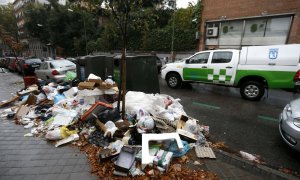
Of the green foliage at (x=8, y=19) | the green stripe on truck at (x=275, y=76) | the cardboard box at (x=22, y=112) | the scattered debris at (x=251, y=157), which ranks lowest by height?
the scattered debris at (x=251, y=157)

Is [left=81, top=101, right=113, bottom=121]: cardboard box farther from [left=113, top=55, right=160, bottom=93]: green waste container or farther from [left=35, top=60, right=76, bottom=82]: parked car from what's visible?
[left=35, top=60, right=76, bottom=82]: parked car

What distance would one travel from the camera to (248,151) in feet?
11.4

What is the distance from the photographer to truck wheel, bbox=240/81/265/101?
22.0 feet

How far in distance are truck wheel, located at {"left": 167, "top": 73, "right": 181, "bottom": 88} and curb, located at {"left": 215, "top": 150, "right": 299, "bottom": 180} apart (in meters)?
5.63

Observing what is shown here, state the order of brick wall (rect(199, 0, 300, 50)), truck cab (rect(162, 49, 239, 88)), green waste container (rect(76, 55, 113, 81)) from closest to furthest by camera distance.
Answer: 1. truck cab (rect(162, 49, 239, 88))
2. green waste container (rect(76, 55, 113, 81))
3. brick wall (rect(199, 0, 300, 50))

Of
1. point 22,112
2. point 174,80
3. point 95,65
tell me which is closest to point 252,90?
point 174,80

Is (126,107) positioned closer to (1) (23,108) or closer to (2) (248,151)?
(2) (248,151)

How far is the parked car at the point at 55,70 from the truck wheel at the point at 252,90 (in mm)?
8144

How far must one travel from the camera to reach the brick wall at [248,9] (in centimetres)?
1270

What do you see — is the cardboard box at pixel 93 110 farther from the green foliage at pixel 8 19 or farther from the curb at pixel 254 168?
the green foliage at pixel 8 19

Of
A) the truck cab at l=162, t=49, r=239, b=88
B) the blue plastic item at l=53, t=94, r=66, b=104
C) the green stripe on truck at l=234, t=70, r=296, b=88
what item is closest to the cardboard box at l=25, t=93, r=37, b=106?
the blue plastic item at l=53, t=94, r=66, b=104

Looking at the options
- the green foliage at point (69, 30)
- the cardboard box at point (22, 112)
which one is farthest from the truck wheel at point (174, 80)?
the green foliage at point (69, 30)

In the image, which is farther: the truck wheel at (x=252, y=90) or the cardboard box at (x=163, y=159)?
the truck wheel at (x=252, y=90)

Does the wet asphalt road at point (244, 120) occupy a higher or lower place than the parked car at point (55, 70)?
lower
